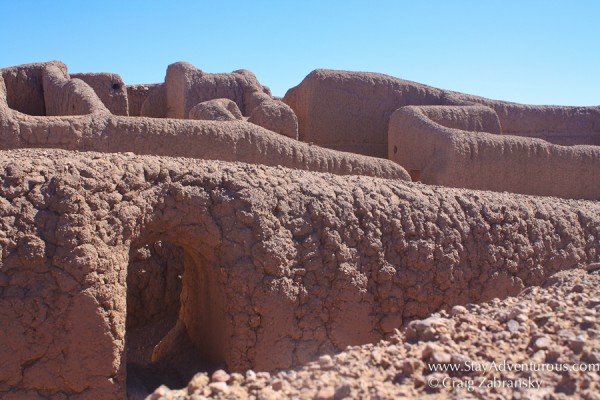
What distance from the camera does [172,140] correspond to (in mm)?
7941

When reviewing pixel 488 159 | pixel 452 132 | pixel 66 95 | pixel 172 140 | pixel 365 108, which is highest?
pixel 365 108

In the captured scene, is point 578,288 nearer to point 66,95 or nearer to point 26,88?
point 66,95

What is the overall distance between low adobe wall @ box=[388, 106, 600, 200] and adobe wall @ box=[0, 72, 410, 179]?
1.52 m

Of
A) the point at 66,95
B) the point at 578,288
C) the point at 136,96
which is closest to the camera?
the point at 578,288

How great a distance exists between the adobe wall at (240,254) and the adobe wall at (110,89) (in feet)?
26.1

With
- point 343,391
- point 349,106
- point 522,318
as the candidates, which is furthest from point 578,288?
point 349,106

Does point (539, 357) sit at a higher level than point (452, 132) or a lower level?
lower

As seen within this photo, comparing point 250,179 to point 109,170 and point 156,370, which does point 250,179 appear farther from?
point 156,370

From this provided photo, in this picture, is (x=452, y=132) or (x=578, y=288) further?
(x=452, y=132)

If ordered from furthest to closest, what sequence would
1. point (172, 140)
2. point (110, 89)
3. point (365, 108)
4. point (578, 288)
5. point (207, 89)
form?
point (110, 89) → point (365, 108) → point (207, 89) → point (172, 140) → point (578, 288)

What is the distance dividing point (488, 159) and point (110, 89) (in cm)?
753

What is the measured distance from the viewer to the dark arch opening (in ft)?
17.6

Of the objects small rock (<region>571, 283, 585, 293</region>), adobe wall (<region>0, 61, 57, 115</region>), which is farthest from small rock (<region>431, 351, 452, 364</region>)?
adobe wall (<region>0, 61, 57, 115</region>)

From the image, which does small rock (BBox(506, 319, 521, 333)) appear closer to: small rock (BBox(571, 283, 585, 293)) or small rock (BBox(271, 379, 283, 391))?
small rock (BBox(571, 283, 585, 293))
